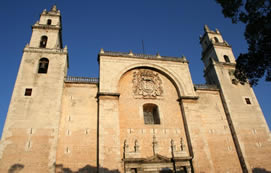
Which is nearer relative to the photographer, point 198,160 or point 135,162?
point 135,162

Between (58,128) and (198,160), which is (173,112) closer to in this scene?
(198,160)

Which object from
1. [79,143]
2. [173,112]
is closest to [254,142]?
[173,112]

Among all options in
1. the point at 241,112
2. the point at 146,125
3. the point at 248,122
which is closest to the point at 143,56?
the point at 146,125

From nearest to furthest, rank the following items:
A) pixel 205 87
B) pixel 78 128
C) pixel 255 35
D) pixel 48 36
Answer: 1. pixel 255 35
2. pixel 78 128
3. pixel 205 87
4. pixel 48 36

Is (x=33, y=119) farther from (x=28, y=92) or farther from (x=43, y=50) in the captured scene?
(x=43, y=50)

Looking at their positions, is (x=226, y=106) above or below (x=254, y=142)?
above

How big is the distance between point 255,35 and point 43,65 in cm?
1414

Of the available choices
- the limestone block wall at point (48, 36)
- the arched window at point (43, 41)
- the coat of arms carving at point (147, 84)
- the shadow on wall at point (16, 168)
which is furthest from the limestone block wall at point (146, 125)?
the arched window at point (43, 41)

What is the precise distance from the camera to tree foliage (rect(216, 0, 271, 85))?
376 inches

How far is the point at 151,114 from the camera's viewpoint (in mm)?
17156

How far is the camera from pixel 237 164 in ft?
50.6

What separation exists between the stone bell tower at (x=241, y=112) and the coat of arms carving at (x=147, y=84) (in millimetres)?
5641

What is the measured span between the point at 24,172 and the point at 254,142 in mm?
15724

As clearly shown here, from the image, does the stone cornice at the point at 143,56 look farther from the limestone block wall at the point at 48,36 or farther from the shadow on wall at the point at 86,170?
the shadow on wall at the point at 86,170
